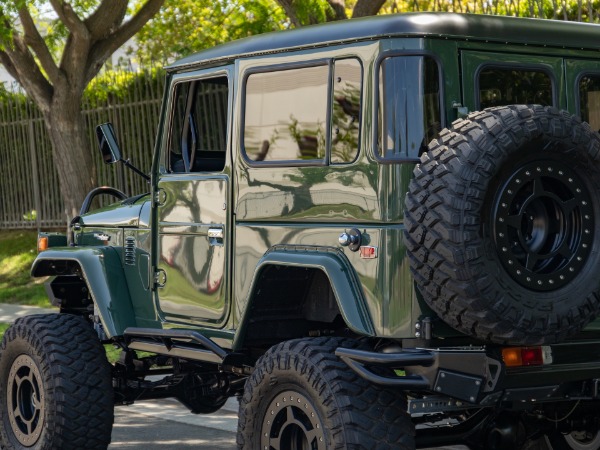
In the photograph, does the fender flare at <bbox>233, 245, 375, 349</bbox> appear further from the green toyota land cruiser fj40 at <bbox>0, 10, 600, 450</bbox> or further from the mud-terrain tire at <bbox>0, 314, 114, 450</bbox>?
the mud-terrain tire at <bbox>0, 314, 114, 450</bbox>

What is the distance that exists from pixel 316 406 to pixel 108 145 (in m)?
2.43

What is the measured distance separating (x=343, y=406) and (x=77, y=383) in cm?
221

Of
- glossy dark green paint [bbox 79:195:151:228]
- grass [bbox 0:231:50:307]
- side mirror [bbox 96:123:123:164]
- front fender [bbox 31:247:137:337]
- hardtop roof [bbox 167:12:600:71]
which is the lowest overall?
grass [bbox 0:231:50:307]

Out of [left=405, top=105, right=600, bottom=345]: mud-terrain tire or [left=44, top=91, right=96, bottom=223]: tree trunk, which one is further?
[left=44, top=91, right=96, bottom=223]: tree trunk

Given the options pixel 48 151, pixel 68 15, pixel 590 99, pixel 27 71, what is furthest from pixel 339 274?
pixel 48 151

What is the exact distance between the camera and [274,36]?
5996 mm

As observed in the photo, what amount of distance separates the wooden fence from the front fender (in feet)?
34.3

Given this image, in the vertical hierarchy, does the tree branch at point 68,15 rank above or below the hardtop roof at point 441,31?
above

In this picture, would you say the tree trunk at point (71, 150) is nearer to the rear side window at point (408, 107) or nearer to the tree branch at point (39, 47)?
the tree branch at point (39, 47)

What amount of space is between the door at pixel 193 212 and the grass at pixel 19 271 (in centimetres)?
952

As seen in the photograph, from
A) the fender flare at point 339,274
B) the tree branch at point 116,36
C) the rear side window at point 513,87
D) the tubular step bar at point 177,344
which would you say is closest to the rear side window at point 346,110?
the fender flare at point 339,274

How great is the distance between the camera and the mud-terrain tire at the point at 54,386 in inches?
266

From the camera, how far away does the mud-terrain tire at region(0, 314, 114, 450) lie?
6.76 m

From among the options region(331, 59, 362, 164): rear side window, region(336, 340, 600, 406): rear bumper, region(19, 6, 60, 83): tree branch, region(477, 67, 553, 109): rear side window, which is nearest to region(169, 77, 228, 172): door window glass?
region(331, 59, 362, 164): rear side window
